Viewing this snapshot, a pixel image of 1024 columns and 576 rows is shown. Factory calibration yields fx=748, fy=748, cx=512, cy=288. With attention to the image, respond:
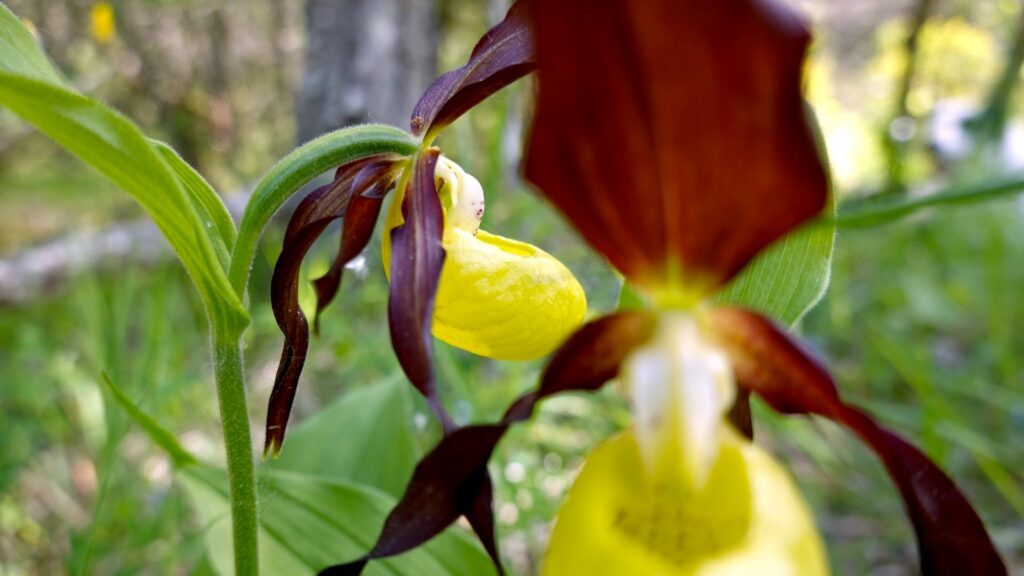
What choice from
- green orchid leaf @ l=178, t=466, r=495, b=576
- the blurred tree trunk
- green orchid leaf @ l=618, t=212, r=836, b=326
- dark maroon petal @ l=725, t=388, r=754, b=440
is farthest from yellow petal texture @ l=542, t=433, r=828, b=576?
the blurred tree trunk

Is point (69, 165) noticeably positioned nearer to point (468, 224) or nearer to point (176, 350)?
point (176, 350)

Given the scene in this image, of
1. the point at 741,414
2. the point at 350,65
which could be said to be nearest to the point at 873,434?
the point at 741,414

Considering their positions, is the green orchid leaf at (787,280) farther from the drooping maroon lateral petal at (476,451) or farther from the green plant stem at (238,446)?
the green plant stem at (238,446)

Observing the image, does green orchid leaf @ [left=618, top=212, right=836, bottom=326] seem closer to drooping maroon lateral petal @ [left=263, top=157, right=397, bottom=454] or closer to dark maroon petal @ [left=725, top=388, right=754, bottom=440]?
dark maroon petal @ [left=725, top=388, right=754, bottom=440]

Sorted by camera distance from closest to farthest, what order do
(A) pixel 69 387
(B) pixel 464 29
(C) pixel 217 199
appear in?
(C) pixel 217 199, (A) pixel 69 387, (B) pixel 464 29

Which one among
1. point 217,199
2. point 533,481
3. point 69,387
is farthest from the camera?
point 69,387

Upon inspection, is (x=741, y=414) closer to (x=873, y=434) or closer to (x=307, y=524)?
(x=873, y=434)

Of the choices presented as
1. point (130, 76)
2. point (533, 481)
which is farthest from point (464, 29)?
point (533, 481)
